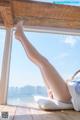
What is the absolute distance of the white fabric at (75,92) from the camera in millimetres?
2262

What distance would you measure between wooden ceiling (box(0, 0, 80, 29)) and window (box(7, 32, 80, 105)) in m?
0.18

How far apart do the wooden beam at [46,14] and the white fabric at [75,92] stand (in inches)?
29.5

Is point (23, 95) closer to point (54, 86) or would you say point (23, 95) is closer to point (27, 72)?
point (27, 72)

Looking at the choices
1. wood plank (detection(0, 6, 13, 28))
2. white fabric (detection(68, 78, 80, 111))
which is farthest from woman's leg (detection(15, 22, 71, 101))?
wood plank (detection(0, 6, 13, 28))

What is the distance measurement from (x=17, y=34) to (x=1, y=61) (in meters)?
0.45

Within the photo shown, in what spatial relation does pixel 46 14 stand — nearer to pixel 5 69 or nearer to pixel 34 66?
pixel 34 66

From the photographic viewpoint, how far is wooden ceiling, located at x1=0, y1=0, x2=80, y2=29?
2312 mm

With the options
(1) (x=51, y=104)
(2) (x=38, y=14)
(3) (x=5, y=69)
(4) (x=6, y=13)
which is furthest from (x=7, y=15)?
(1) (x=51, y=104)

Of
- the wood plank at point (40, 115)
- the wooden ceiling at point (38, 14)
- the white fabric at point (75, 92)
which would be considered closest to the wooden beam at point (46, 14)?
the wooden ceiling at point (38, 14)

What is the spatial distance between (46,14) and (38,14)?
0.35 feet

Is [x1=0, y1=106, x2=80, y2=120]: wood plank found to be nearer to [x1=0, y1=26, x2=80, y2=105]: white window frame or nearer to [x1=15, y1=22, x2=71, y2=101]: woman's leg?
[x1=15, y1=22, x2=71, y2=101]: woman's leg

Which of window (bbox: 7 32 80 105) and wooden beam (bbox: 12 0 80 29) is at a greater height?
wooden beam (bbox: 12 0 80 29)

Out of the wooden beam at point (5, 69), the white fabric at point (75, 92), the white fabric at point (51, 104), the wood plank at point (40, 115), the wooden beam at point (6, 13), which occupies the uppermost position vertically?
the wooden beam at point (6, 13)

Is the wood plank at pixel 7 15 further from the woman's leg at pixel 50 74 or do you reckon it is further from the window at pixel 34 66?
the woman's leg at pixel 50 74
